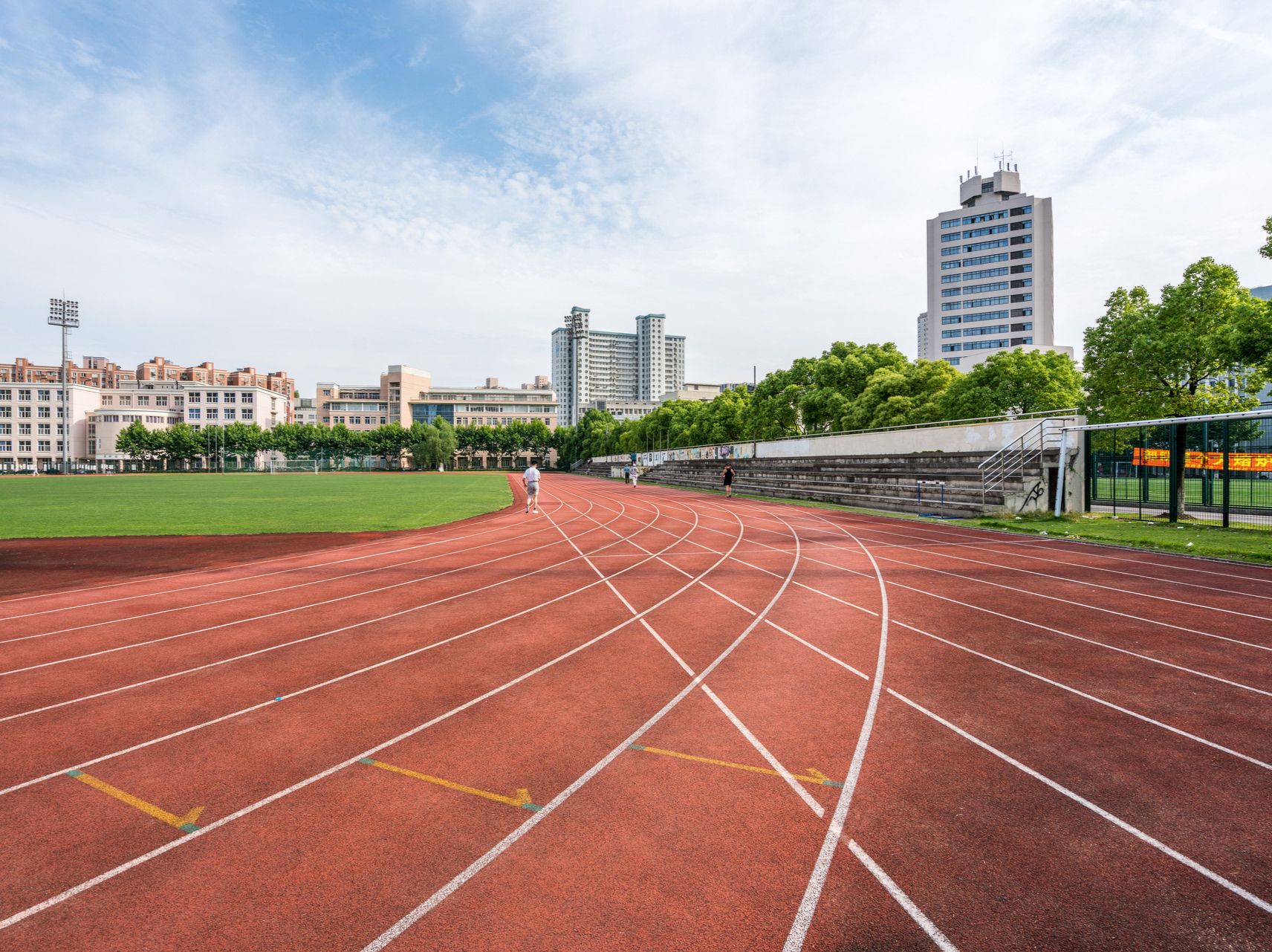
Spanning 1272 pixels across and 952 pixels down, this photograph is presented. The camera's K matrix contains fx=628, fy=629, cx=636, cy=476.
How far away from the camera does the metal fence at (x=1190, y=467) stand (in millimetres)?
18359

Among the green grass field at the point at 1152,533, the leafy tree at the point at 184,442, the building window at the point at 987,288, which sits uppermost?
the building window at the point at 987,288

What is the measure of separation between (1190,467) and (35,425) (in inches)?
5930

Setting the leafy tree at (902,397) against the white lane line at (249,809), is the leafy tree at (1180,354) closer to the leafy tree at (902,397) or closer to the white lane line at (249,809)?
the leafy tree at (902,397)

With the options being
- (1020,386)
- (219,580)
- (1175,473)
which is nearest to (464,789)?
(219,580)

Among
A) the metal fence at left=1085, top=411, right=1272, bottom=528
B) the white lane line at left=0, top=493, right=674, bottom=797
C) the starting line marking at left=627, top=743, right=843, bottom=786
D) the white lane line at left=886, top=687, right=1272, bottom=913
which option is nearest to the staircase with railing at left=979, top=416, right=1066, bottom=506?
the metal fence at left=1085, top=411, right=1272, bottom=528

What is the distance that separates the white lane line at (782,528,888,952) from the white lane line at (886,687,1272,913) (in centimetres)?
60

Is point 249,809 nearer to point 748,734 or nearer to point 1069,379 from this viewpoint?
point 748,734

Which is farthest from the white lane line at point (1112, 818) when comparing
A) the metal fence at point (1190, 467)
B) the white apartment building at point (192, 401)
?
the white apartment building at point (192, 401)

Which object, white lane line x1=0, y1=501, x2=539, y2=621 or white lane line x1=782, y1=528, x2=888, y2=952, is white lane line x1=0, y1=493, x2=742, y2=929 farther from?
white lane line x1=0, y1=501, x2=539, y2=621

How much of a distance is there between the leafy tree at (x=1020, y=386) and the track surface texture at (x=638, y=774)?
2949cm

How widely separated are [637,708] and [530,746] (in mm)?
1106

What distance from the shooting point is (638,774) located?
4414 millimetres

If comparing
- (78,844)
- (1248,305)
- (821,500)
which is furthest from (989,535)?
(78,844)

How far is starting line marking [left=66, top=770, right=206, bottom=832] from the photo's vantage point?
382cm
